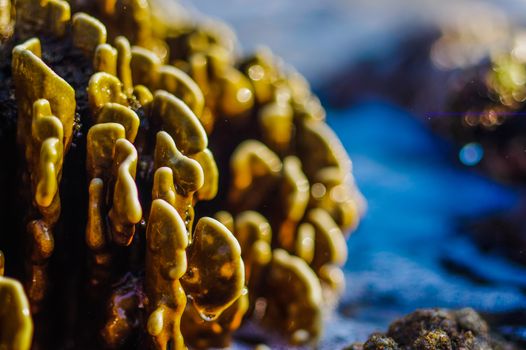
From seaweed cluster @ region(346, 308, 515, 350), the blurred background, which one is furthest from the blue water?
seaweed cluster @ region(346, 308, 515, 350)

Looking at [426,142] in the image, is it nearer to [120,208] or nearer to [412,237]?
[412,237]

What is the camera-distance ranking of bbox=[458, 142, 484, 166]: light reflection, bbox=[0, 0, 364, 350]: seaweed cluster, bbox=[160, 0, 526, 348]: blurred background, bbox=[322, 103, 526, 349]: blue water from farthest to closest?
bbox=[458, 142, 484, 166]: light reflection, bbox=[160, 0, 526, 348]: blurred background, bbox=[322, 103, 526, 349]: blue water, bbox=[0, 0, 364, 350]: seaweed cluster

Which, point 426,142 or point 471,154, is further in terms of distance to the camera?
point 426,142

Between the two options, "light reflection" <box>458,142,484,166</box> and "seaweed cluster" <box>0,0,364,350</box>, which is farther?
"light reflection" <box>458,142,484,166</box>

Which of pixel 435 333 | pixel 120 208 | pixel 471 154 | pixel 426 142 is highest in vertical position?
pixel 426 142

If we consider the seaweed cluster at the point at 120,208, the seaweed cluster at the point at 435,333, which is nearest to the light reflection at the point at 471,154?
the seaweed cluster at the point at 120,208

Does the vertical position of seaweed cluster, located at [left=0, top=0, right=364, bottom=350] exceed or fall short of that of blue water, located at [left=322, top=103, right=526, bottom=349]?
it falls short

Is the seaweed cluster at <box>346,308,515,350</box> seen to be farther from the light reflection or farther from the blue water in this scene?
the light reflection

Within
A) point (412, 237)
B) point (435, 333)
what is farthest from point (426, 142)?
point (435, 333)
